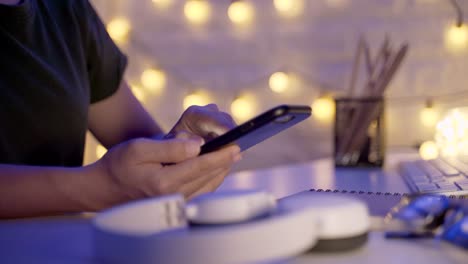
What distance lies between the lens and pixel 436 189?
669mm

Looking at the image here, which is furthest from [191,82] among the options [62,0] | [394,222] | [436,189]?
[394,222]

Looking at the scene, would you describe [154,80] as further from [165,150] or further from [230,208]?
[230,208]

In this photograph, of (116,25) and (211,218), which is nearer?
(211,218)

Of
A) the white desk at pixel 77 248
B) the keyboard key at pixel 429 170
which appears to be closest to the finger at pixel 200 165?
the white desk at pixel 77 248

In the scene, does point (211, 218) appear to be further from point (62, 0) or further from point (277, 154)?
point (277, 154)

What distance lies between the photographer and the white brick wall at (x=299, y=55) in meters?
1.47

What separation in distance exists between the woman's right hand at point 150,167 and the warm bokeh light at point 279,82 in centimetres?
100

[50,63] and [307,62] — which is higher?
→ [50,63]

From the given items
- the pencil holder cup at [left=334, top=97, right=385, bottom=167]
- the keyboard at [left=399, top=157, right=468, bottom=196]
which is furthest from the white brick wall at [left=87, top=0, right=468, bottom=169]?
the keyboard at [left=399, top=157, right=468, bottom=196]

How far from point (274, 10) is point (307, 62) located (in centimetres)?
19

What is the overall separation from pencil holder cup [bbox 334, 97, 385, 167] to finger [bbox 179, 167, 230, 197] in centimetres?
58

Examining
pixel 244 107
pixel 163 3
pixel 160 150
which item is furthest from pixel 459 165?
pixel 163 3

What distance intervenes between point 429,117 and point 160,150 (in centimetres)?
115

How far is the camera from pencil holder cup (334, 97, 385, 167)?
1126 mm
